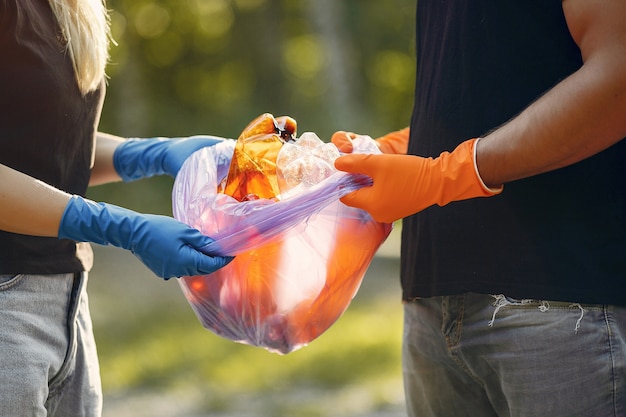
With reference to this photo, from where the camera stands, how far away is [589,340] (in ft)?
5.32

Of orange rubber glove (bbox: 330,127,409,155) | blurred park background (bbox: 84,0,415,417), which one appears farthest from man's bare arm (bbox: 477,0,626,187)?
blurred park background (bbox: 84,0,415,417)

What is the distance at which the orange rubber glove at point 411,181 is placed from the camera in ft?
5.40

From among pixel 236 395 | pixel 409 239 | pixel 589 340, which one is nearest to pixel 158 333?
pixel 236 395

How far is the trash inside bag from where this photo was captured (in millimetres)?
1726

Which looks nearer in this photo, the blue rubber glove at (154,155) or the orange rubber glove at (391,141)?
the orange rubber glove at (391,141)

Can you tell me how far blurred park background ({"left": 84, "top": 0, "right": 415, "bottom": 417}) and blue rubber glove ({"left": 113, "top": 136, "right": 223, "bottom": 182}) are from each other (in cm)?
29

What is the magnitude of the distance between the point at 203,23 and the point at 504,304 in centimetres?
1900

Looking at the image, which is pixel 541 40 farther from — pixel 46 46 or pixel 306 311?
pixel 46 46

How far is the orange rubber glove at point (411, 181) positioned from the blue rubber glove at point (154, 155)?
1.85 ft

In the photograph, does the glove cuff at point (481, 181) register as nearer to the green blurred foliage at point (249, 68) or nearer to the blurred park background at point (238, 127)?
the blurred park background at point (238, 127)

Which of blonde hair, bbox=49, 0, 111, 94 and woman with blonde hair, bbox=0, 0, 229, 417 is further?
blonde hair, bbox=49, 0, 111, 94

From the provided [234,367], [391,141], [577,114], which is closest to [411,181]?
[577,114]

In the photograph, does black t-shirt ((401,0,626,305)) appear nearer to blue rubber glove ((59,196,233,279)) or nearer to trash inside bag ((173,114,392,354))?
trash inside bag ((173,114,392,354))

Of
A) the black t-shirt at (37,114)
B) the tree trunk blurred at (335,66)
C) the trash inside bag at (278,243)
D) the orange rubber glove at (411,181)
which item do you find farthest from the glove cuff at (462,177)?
the tree trunk blurred at (335,66)
